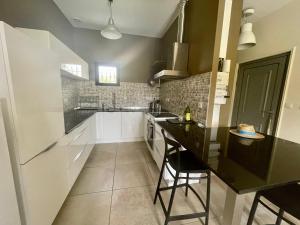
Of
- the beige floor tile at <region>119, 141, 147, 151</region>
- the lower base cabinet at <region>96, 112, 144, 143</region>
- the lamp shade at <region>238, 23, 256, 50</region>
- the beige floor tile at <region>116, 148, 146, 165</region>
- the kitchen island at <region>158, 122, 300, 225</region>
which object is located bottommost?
the beige floor tile at <region>116, 148, 146, 165</region>

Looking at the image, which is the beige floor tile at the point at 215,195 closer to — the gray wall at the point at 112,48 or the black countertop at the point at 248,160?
the black countertop at the point at 248,160

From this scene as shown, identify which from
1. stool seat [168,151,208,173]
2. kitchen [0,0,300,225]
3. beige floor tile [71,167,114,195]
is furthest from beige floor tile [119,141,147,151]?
stool seat [168,151,208,173]

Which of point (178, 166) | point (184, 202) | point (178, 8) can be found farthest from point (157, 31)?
point (184, 202)

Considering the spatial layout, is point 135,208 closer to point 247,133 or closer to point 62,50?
point 247,133

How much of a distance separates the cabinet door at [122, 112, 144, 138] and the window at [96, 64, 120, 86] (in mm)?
987

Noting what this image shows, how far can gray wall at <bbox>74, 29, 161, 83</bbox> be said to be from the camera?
3373 millimetres

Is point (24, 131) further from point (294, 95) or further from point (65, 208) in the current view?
point (294, 95)

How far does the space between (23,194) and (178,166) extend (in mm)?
1158

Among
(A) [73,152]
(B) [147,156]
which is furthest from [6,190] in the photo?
(B) [147,156]

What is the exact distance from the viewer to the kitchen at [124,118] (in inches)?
33.7

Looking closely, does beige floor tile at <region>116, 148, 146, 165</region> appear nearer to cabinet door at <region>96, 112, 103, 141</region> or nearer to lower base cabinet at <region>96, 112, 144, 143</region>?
lower base cabinet at <region>96, 112, 144, 143</region>

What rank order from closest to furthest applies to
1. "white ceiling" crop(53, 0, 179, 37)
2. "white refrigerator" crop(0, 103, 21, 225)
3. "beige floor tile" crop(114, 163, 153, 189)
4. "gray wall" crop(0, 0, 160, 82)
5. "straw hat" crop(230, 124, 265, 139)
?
1. "white refrigerator" crop(0, 103, 21, 225)
2. "straw hat" crop(230, 124, 265, 139)
3. "beige floor tile" crop(114, 163, 153, 189)
4. "white ceiling" crop(53, 0, 179, 37)
5. "gray wall" crop(0, 0, 160, 82)

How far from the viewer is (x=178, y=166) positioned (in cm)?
121

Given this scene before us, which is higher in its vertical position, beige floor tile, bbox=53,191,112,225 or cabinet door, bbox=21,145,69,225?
cabinet door, bbox=21,145,69,225
